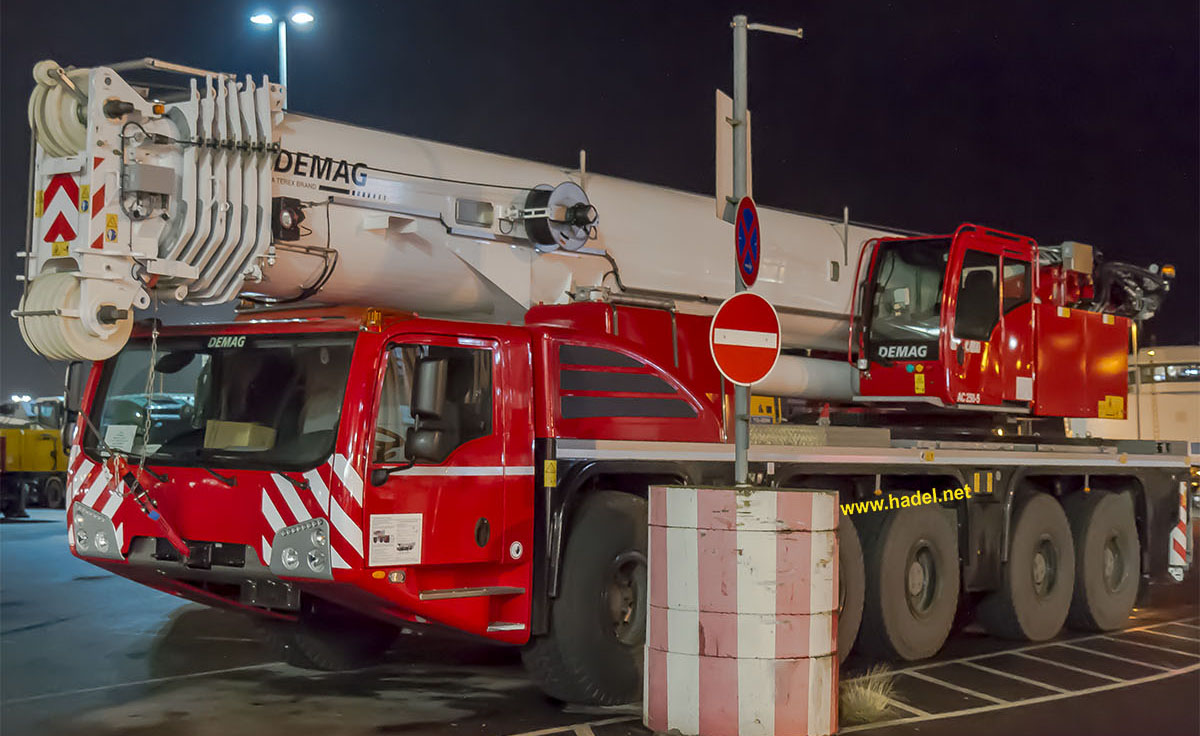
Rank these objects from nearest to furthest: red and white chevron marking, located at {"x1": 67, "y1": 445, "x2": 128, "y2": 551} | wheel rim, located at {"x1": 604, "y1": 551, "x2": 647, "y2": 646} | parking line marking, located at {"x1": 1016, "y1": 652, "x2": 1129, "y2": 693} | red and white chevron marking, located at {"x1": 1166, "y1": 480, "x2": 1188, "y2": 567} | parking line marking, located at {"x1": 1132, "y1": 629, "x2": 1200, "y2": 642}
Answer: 1. red and white chevron marking, located at {"x1": 67, "y1": 445, "x2": 128, "y2": 551}
2. wheel rim, located at {"x1": 604, "y1": 551, "x2": 647, "y2": 646}
3. parking line marking, located at {"x1": 1016, "y1": 652, "x2": 1129, "y2": 693}
4. parking line marking, located at {"x1": 1132, "y1": 629, "x2": 1200, "y2": 642}
5. red and white chevron marking, located at {"x1": 1166, "y1": 480, "x2": 1188, "y2": 567}

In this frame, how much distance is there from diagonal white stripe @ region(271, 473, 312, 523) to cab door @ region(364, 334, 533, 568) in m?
0.39

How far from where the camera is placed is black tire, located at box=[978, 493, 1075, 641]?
12.4m

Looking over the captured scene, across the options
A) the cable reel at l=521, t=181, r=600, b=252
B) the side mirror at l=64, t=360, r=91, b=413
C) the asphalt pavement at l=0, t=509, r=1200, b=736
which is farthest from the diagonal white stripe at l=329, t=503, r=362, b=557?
the cable reel at l=521, t=181, r=600, b=252

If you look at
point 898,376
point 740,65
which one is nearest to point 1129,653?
point 898,376

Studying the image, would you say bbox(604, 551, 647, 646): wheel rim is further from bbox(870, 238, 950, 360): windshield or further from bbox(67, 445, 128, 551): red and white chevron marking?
bbox(870, 238, 950, 360): windshield

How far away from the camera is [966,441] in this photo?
12414 millimetres

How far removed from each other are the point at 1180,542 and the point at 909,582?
480 cm

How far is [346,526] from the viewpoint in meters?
7.75

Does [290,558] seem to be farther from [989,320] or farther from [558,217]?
[989,320]

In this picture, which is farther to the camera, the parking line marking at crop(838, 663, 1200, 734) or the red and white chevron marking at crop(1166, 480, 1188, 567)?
the red and white chevron marking at crop(1166, 480, 1188, 567)

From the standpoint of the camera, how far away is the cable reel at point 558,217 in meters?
9.91

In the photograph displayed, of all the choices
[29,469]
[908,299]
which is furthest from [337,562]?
[29,469]

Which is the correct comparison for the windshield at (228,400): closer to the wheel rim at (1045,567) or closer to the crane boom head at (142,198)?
the crane boom head at (142,198)

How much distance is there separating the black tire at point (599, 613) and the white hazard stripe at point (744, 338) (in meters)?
1.55
